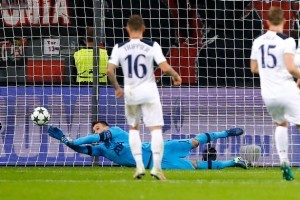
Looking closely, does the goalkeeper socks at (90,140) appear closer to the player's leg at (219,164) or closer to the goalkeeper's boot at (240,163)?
the player's leg at (219,164)

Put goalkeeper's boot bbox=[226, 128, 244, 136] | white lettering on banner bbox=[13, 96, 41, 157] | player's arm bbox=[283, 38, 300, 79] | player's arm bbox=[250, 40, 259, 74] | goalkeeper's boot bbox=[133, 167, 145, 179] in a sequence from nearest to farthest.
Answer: player's arm bbox=[283, 38, 300, 79]
goalkeeper's boot bbox=[133, 167, 145, 179]
player's arm bbox=[250, 40, 259, 74]
goalkeeper's boot bbox=[226, 128, 244, 136]
white lettering on banner bbox=[13, 96, 41, 157]

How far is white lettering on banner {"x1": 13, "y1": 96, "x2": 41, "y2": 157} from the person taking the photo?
2053 cm

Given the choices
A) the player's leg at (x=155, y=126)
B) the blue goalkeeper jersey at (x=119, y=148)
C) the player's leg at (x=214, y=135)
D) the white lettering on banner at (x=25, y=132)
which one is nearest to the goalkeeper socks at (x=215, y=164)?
the player's leg at (x=214, y=135)

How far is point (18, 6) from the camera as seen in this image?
68.0ft

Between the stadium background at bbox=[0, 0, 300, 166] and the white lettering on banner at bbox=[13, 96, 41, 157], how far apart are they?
0.06 feet

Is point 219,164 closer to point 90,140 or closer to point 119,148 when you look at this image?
point 119,148

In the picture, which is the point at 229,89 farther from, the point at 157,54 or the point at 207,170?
the point at 157,54

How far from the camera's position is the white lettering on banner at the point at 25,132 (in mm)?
20531

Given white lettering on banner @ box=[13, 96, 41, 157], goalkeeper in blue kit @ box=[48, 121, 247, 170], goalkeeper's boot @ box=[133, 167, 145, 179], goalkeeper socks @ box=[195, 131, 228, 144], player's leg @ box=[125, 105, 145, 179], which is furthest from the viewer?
white lettering on banner @ box=[13, 96, 41, 157]

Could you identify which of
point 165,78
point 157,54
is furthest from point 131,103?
point 165,78

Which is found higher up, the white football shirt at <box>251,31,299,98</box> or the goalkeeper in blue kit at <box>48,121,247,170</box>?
the white football shirt at <box>251,31,299,98</box>

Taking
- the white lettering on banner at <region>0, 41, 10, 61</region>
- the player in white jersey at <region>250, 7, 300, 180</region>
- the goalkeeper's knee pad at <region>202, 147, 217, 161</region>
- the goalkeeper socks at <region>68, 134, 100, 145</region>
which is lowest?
the goalkeeper's knee pad at <region>202, 147, 217, 161</region>

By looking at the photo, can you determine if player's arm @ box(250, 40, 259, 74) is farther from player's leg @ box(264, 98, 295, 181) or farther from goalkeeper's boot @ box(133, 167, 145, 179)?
goalkeeper's boot @ box(133, 167, 145, 179)

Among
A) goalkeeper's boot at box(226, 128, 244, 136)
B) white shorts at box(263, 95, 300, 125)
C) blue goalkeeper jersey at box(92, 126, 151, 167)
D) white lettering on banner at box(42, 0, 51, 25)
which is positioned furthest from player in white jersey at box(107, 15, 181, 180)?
white lettering on banner at box(42, 0, 51, 25)
